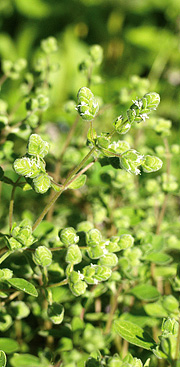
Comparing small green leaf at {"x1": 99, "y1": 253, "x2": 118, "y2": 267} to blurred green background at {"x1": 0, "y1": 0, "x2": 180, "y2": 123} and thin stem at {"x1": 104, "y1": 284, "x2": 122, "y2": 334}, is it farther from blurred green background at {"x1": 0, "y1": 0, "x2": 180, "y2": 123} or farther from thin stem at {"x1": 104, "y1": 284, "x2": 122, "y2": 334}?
blurred green background at {"x1": 0, "y1": 0, "x2": 180, "y2": 123}

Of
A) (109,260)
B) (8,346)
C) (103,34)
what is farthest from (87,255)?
(103,34)

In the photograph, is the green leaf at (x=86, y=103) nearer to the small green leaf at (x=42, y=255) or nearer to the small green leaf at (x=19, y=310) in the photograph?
the small green leaf at (x=42, y=255)

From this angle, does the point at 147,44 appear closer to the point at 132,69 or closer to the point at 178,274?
the point at 132,69

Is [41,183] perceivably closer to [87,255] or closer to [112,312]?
[87,255]

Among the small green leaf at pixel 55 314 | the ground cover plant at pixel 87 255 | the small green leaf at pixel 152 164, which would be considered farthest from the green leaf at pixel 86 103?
the small green leaf at pixel 55 314

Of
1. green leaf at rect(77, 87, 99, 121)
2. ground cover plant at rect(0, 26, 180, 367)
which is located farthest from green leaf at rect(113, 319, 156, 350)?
green leaf at rect(77, 87, 99, 121)
